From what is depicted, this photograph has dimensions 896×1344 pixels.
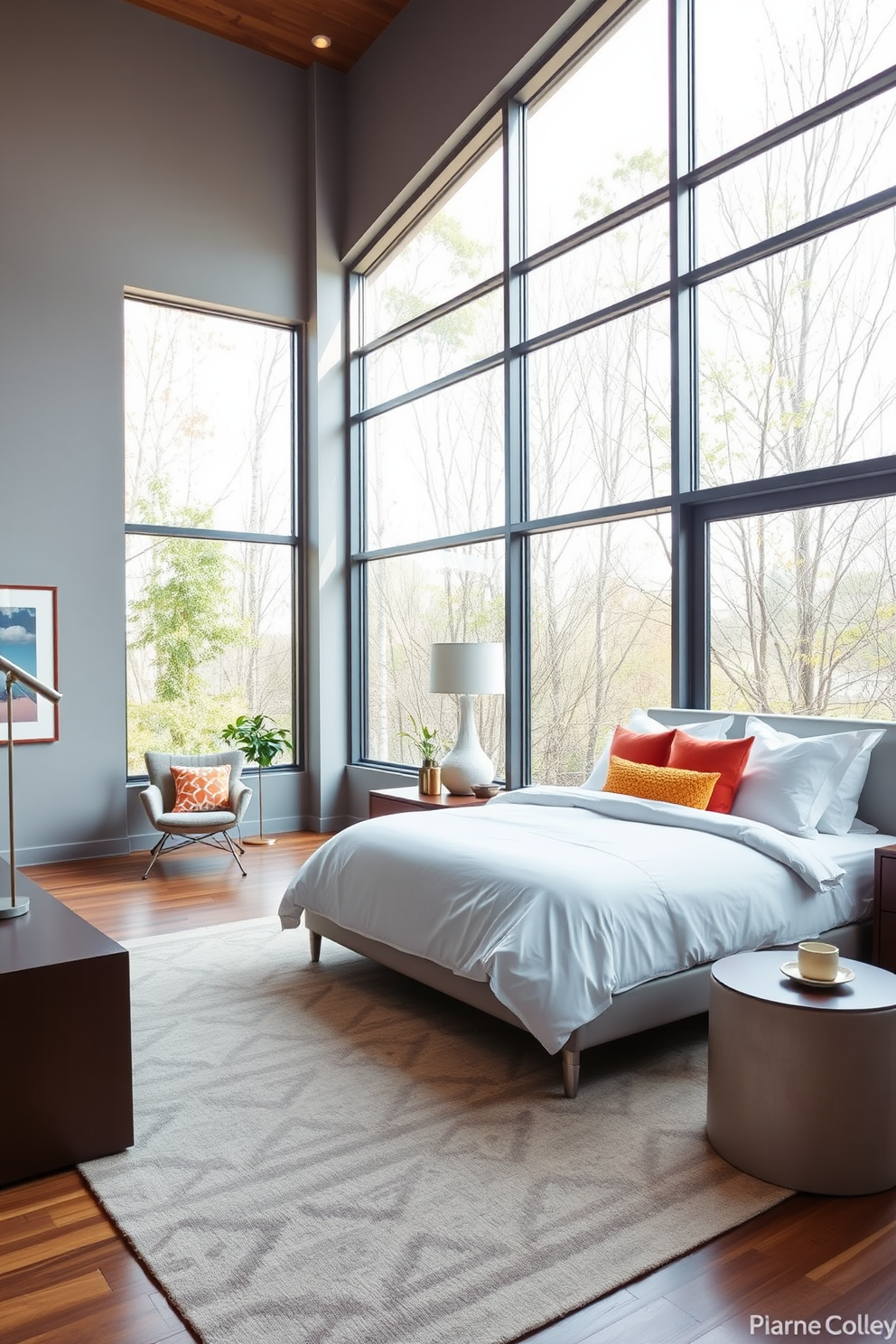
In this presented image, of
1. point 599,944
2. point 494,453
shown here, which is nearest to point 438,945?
point 599,944

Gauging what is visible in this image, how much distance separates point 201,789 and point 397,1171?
4087 millimetres

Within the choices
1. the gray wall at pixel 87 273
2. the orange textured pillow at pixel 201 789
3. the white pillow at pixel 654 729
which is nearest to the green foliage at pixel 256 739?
the orange textured pillow at pixel 201 789

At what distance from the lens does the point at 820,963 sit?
2418mm

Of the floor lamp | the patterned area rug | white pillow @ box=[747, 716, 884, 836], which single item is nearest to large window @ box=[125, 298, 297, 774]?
the patterned area rug

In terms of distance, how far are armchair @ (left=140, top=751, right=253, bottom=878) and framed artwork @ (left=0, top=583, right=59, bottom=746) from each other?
741 millimetres

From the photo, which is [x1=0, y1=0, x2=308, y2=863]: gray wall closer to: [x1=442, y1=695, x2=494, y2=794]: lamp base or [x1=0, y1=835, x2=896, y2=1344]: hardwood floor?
[x1=442, y1=695, x2=494, y2=794]: lamp base

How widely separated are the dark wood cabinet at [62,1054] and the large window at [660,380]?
3119 millimetres

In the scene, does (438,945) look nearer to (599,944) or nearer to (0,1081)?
(599,944)

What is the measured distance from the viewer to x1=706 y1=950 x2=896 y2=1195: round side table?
2.24 m

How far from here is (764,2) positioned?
4.46 meters

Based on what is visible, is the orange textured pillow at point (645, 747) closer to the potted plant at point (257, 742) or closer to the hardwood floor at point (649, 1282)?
the hardwood floor at point (649, 1282)

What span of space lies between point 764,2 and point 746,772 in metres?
3.54

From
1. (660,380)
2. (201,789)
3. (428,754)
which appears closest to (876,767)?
(660,380)

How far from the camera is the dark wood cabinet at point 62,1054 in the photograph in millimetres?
2383
